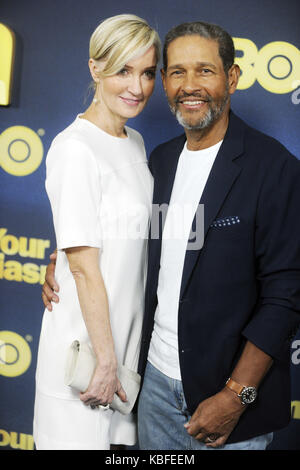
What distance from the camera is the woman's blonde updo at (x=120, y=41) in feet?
5.09

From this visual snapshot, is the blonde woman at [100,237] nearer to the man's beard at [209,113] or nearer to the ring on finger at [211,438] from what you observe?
the man's beard at [209,113]

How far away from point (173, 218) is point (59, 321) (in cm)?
55

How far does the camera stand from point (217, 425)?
1.53m

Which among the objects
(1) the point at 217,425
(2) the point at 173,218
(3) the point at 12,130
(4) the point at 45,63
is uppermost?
(4) the point at 45,63

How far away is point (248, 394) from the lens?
149cm

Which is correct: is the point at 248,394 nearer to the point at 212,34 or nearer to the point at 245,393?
the point at 245,393

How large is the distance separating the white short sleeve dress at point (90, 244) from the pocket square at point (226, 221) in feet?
0.95

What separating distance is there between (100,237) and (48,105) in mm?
1077

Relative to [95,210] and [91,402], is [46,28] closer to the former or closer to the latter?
[95,210]

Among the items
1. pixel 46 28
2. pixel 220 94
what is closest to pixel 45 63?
pixel 46 28

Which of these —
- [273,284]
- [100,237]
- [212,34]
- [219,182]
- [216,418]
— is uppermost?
[212,34]

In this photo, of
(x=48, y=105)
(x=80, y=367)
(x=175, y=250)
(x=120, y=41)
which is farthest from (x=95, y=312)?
(x=48, y=105)
